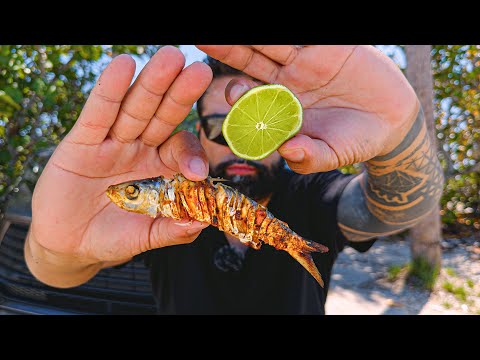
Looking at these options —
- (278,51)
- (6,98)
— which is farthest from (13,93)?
(278,51)

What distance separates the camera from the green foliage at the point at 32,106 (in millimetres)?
3713

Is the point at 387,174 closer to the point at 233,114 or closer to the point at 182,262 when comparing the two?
the point at 233,114

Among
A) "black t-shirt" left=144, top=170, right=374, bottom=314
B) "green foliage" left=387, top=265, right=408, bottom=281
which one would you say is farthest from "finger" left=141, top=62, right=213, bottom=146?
"green foliage" left=387, top=265, right=408, bottom=281

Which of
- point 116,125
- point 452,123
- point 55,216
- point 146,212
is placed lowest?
point 55,216

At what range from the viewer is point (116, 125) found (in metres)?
1.76

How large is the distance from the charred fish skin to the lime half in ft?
0.82

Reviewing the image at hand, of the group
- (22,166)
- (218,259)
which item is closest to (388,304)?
(218,259)

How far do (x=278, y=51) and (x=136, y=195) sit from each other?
0.87 m

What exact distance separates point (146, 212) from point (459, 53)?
5.77 meters

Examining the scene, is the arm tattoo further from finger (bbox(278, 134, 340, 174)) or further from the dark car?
the dark car

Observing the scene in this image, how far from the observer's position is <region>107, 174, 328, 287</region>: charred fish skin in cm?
176

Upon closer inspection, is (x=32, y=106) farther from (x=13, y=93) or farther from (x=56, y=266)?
(x=56, y=266)

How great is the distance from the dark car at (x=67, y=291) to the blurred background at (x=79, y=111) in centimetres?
20

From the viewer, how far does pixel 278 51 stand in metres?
1.72
